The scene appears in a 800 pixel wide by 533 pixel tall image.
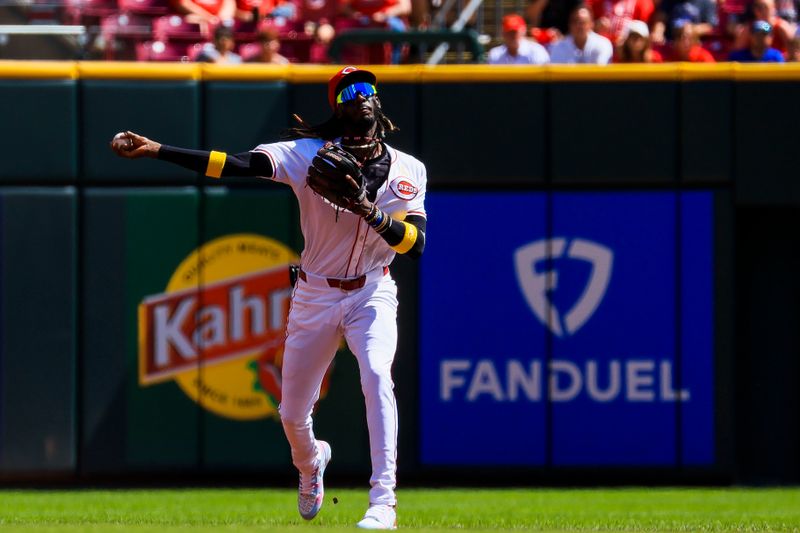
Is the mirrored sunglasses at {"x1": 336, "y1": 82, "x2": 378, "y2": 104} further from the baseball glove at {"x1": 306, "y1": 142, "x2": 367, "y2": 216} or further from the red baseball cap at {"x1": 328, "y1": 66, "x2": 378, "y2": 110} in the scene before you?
the baseball glove at {"x1": 306, "y1": 142, "x2": 367, "y2": 216}

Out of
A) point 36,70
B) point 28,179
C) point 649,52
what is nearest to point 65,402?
point 28,179

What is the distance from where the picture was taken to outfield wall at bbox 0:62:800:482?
9.06m

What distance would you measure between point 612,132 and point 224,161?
4.39m

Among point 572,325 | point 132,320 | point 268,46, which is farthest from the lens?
point 268,46

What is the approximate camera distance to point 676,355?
9195 millimetres

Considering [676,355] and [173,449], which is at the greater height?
[676,355]

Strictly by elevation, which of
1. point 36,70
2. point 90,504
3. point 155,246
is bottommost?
point 90,504

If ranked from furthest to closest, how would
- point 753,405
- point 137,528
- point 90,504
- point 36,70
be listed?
point 753,405 < point 36,70 < point 90,504 < point 137,528

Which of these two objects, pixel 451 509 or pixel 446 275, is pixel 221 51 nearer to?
pixel 446 275

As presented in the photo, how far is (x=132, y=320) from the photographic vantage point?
9125 millimetres

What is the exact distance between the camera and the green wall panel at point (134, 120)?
9055 millimetres

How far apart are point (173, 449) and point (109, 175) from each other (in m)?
1.87

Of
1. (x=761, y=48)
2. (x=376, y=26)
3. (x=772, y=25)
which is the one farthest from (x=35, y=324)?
(x=772, y=25)

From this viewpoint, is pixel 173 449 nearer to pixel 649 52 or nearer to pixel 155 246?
pixel 155 246
